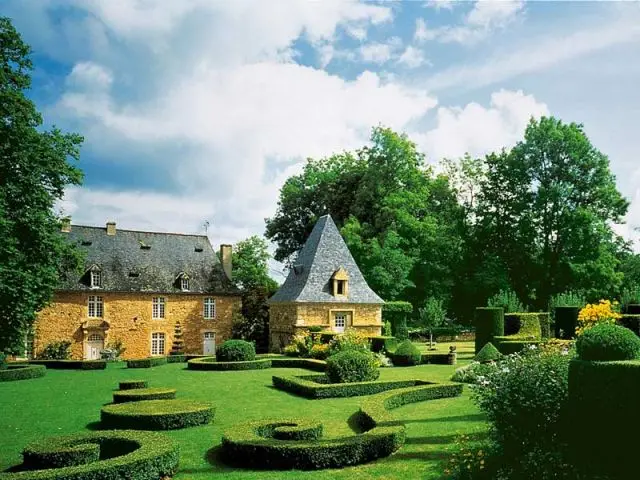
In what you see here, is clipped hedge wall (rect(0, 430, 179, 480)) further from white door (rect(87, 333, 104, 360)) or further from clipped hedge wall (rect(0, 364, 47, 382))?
white door (rect(87, 333, 104, 360))

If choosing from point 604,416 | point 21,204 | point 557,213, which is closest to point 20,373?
point 21,204

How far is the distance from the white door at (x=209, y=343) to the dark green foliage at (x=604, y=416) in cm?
3483

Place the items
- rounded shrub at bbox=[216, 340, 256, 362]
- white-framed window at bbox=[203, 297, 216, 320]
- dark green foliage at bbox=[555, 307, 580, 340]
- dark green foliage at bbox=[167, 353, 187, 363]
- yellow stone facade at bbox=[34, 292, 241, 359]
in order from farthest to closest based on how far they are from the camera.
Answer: white-framed window at bbox=[203, 297, 216, 320] → yellow stone facade at bbox=[34, 292, 241, 359] → dark green foliage at bbox=[167, 353, 187, 363] → dark green foliage at bbox=[555, 307, 580, 340] → rounded shrub at bbox=[216, 340, 256, 362]

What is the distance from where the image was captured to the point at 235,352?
1162 inches

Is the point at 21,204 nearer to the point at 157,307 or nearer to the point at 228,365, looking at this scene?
the point at 228,365

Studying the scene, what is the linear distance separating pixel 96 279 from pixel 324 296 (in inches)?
618

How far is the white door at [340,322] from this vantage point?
36812 millimetres

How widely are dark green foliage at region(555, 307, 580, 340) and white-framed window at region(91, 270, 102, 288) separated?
28.8 metres

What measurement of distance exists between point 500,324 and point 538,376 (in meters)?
21.9

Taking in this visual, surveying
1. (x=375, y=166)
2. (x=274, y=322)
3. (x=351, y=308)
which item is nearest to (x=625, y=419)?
(x=351, y=308)

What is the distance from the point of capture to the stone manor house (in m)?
38.1

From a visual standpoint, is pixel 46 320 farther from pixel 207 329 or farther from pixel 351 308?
pixel 351 308

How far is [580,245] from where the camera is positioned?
140 feet

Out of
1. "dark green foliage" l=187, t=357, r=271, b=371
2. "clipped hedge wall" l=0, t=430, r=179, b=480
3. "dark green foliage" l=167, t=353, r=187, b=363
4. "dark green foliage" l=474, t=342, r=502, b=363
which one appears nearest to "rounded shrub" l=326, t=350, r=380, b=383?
"dark green foliage" l=474, t=342, r=502, b=363
